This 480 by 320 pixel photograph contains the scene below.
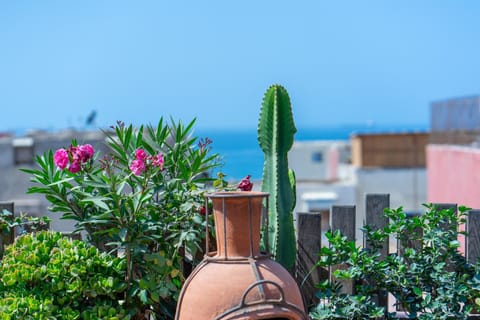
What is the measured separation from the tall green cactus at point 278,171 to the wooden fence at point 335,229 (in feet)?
0.36

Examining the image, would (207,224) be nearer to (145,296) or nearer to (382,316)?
(145,296)

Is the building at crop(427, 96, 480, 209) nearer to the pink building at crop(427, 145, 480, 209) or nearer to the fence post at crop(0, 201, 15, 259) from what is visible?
the pink building at crop(427, 145, 480, 209)

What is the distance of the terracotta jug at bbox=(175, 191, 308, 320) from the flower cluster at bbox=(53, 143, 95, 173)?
2.86ft

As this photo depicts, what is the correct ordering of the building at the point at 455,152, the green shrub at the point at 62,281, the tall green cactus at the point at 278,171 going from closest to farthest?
1. the green shrub at the point at 62,281
2. the tall green cactus at the point at 278,171
3. the building at the point at 455,152

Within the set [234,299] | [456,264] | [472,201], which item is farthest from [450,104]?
[234,299]

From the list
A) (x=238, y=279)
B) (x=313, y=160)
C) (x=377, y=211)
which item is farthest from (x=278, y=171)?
(x=313, y=160)

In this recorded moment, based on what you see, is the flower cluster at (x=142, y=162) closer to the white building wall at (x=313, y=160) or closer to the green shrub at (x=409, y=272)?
the green shrub at (x=409, y=272)

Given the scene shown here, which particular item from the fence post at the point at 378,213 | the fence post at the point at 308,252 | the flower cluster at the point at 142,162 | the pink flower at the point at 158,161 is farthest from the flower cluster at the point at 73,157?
the fence post at the point at 378,213

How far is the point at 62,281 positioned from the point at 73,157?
27.6 inches

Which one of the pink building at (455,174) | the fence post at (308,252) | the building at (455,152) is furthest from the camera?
the building at (455,152)

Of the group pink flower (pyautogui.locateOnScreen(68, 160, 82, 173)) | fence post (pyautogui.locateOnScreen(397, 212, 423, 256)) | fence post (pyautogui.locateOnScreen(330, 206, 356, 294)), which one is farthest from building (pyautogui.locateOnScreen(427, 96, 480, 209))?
pink flower (pyautogui.locateOnScreen(68, 160, 82, 173))

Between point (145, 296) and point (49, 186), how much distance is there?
34.3 inches

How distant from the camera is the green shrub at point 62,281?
12.6ft

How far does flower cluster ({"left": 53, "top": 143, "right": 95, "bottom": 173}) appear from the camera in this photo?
4.02 m
